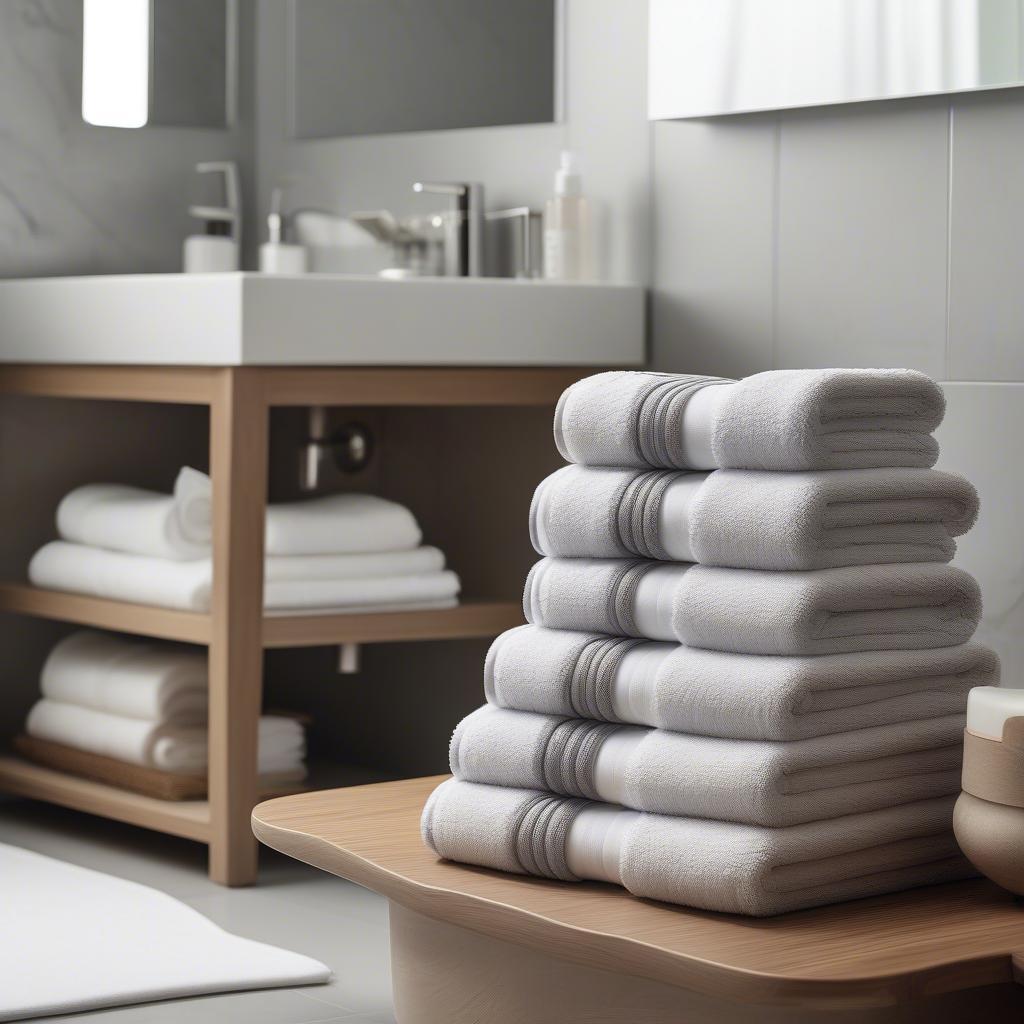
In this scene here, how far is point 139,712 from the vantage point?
2479 mm

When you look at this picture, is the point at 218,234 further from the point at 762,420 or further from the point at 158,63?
the point at 762,420

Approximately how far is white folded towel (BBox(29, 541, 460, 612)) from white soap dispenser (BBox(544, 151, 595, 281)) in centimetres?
45

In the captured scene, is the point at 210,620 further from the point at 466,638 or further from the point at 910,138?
the point at 910,138

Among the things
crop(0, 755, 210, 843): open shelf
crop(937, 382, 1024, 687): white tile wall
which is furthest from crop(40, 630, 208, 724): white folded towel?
crop(937, 382, 1024, 687): white tile wall

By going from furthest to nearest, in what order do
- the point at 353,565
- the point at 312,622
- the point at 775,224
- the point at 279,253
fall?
the point at 279,253
the point at 353,565
the point at 312,622
the point at 775,224

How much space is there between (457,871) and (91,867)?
109 centimetres

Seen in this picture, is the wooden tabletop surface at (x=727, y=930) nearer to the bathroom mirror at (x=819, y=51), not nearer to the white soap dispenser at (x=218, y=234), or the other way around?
the bathroom mirror at (x=819, y=51)

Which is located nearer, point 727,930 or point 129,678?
point 727,930

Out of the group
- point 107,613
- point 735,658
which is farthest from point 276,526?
point 735,658

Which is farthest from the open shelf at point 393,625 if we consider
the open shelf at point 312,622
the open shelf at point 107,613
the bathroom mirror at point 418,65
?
the bathroom mirror at point 418,65

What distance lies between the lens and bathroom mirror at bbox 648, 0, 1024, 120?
1890mm

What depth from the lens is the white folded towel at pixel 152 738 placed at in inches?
96.3

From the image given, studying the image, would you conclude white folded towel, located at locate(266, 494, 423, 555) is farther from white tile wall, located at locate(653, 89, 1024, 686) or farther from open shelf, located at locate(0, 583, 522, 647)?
white tile wall, located at locate(653, 89, 1024, 686)

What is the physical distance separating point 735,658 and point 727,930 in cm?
20
